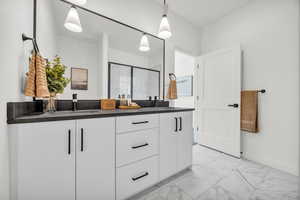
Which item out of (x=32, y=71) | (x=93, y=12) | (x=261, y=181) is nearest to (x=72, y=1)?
(x=93, y=12)

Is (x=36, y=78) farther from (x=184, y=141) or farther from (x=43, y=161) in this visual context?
(x=184, y=141)

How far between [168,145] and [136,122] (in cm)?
57

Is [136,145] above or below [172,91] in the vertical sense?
below

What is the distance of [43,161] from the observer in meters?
0.85

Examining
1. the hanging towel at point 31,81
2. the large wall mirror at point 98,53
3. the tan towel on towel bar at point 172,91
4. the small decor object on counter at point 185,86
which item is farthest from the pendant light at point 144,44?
the small decor object on counter at point 185,86

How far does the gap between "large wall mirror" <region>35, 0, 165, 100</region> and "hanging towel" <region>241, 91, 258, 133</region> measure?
61.0 inches

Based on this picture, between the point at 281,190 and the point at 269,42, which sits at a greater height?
the point at 269,42

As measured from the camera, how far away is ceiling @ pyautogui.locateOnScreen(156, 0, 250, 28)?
7.56ft

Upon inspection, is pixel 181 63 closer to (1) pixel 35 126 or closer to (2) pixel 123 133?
(2) pixel 123 133

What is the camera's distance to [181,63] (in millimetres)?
4277

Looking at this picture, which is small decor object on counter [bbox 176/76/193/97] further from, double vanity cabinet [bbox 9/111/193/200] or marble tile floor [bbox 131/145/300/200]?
double vanity cabinet [bbox 9/111/193/200]

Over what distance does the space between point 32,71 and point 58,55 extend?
536 mm

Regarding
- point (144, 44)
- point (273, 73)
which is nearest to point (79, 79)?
point (144, 44)

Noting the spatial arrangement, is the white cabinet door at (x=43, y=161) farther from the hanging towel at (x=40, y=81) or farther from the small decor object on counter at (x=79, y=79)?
the small decor object on counter at (x=79, y=79)
